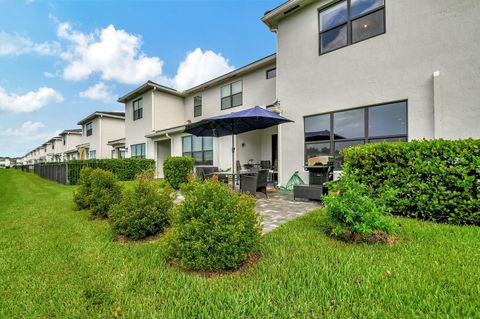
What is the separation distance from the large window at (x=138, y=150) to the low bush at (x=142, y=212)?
1518 centimetres

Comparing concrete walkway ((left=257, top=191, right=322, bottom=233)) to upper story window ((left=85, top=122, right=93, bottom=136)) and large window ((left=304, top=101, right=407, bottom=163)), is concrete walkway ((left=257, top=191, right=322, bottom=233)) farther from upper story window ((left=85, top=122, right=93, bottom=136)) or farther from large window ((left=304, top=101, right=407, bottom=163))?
upper story window ((left=85, top=122, right=93, bottom=136))

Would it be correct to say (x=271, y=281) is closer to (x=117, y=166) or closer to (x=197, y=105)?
(x=117, y=166)

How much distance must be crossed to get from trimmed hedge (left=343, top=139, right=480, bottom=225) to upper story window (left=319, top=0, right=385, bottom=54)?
15.3ft

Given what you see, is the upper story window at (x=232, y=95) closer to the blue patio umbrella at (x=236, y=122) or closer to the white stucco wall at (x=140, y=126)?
the blue patio umbrella at (x=236, y=122)

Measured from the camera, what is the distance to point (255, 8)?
488 inches

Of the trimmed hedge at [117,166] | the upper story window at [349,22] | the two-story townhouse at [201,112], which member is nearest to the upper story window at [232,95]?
the two-story townhouse at [201,112]

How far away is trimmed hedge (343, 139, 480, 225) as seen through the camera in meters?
4.13

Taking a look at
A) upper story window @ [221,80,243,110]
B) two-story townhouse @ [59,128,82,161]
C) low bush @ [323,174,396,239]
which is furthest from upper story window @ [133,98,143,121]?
two-story townhouse @ [59,128,82,161]

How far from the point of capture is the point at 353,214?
3494mm

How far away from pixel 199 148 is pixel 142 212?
34.8ft

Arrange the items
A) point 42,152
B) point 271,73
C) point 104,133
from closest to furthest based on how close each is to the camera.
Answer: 1. point 271,73
2. point 104,133
3. point 42,152

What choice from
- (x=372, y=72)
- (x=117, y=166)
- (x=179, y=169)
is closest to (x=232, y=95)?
(x=179, y=169)

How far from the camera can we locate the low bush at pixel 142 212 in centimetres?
403

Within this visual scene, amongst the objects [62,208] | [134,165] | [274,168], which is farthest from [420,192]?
[134,165]
